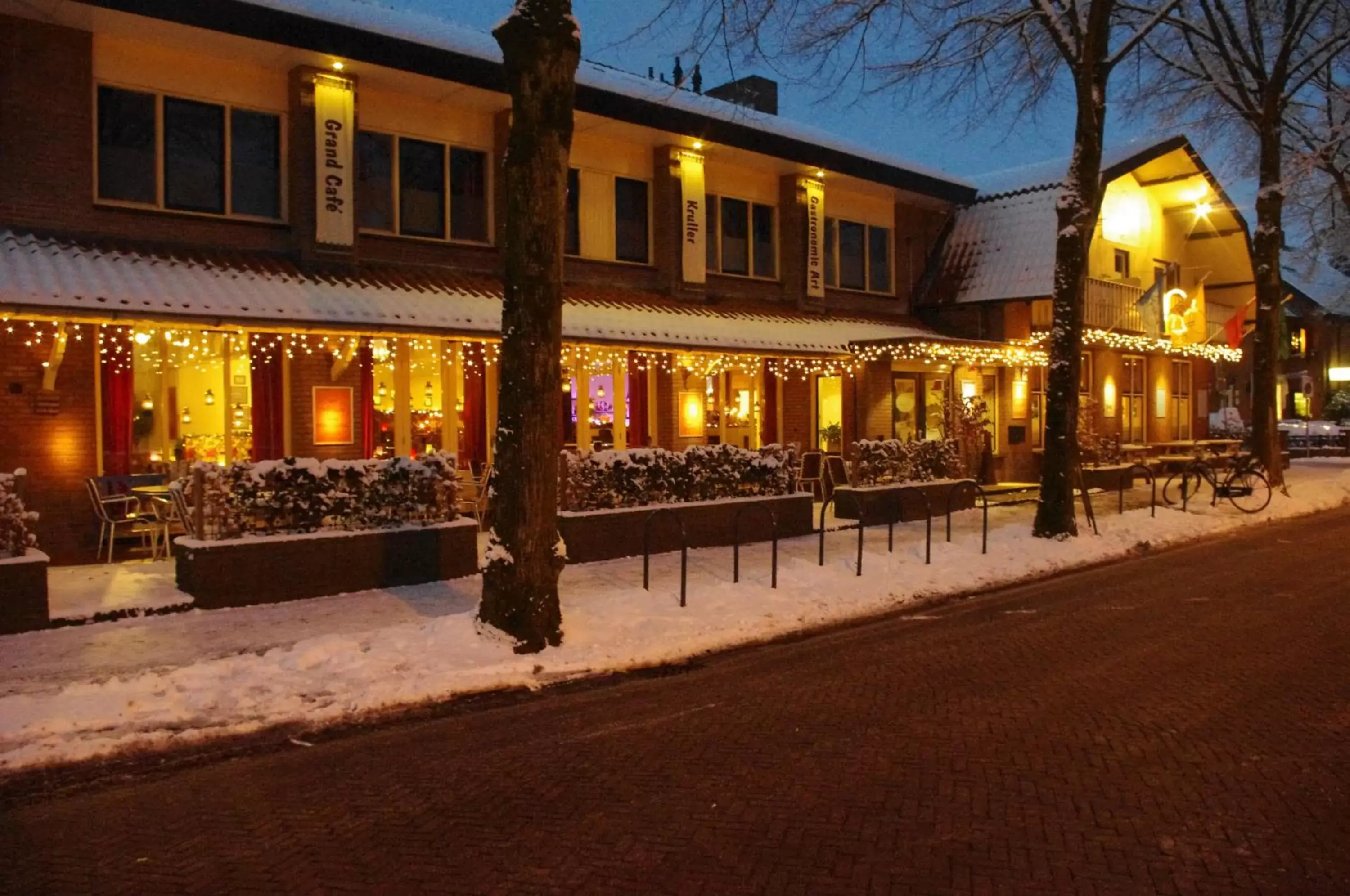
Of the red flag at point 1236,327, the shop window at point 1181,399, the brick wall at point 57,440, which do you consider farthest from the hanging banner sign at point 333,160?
the shop window at point 1181,399

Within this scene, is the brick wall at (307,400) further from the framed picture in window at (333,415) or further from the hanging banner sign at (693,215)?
the hanging banner sign at (693,215)

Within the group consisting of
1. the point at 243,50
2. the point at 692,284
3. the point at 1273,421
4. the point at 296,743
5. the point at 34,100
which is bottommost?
the point at 296,743

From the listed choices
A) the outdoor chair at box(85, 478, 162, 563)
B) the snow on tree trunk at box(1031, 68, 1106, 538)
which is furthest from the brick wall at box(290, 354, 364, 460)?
the snow on tree trunk at box(1031, 68, 1106, 538)

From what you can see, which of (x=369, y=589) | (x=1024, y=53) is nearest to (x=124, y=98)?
(x=369, y=589)

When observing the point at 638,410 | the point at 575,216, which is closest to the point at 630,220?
the point at 575,216

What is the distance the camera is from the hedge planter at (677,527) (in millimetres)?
12578

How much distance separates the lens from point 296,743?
6484 mm

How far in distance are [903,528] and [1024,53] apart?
9779 mm

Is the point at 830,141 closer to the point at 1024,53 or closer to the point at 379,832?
the point at 1024,53

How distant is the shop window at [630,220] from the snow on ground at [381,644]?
24.3ft

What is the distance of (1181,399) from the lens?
31750mm

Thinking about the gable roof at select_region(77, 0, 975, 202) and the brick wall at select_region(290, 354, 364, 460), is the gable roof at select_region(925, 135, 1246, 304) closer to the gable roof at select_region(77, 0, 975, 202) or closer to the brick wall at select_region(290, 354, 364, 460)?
the gable roof at select_region(77, 0, 975, 202)

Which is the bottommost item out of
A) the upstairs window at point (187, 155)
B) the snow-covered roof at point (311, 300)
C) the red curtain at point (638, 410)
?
the red curtain at point (638, 410)

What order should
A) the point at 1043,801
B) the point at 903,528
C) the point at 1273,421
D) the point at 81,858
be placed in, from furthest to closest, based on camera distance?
the point at 1273,421, the point at 903,528, the point at 1043,801, the point at 81,858
